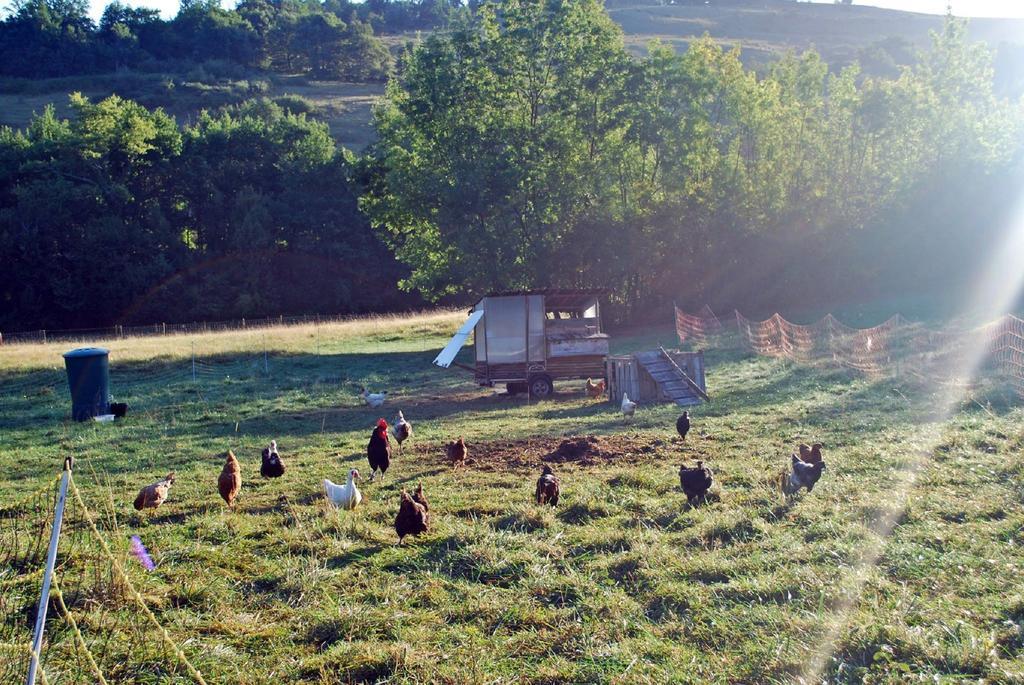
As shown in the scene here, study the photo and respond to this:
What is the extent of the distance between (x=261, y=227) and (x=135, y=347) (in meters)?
24.7

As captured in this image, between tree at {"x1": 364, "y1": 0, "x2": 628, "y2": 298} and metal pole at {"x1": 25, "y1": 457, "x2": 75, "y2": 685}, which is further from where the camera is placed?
tree at {"x1": 364, "y1": 0, "x2": 628, "y2": 298}

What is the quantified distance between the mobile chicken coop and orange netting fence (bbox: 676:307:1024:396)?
6283 mm

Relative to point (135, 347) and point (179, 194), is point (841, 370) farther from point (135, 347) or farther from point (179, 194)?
point (179, 194)

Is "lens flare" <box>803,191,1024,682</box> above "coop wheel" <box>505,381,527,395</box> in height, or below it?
above

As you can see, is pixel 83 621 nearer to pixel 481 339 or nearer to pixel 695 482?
pixel 695 482

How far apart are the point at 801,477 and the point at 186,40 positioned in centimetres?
11207

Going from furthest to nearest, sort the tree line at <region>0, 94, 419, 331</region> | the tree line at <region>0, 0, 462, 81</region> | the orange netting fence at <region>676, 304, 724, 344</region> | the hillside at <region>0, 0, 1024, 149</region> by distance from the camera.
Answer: the tree line at <region>0, 0, 462, 81</region> → the hillside at <region>0, 0, 1024, 149</region> → the tree line at <region>0, 94, 419, 331</region> → the orange netting fence at <region>676, 304, 724, 344</region>

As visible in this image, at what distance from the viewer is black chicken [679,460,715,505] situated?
876cm

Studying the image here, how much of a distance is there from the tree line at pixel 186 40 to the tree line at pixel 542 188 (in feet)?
150

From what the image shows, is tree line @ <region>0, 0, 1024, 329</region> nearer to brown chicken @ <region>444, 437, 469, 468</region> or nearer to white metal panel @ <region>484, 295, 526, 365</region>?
white metal panel @ <region>484, 295, 526, 365</region>

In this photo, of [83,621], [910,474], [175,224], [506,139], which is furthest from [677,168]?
[175,224]

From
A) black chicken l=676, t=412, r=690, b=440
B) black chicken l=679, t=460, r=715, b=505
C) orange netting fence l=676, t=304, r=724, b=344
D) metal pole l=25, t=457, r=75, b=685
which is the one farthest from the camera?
orange netting fence l=676, t=304, r=724, b=344

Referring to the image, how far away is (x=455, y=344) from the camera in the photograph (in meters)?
19.8

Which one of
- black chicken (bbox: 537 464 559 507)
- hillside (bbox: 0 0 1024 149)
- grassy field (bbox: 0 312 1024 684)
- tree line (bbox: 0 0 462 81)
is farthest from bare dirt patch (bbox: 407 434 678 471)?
tree line (bbox: 0 0 462 81)
